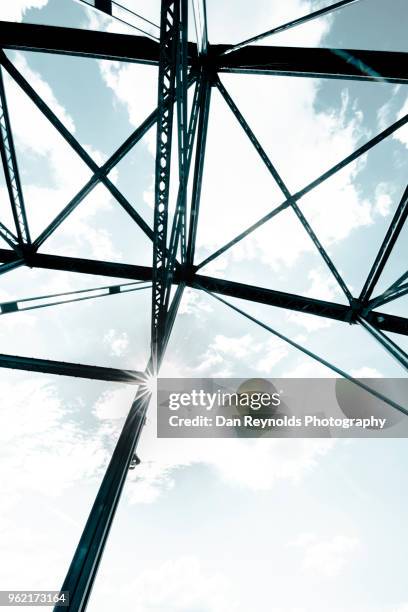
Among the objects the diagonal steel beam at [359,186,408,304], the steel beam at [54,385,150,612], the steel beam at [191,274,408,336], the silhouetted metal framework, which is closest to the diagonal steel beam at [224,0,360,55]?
the silhouetted metal framework

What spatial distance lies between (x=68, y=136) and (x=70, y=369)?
12.4 ft

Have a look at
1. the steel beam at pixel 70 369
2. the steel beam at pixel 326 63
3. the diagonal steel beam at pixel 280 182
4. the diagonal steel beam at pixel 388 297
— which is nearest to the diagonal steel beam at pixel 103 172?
the diagonal steel beam at pixel 280 182

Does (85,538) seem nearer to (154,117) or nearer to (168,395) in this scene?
(168,395)

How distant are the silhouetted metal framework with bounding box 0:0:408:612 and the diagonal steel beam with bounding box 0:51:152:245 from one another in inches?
0.6

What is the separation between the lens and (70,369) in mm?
3859

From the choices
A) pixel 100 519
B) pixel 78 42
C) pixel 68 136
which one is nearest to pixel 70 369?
pixel 100 519

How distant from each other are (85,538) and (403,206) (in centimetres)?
563

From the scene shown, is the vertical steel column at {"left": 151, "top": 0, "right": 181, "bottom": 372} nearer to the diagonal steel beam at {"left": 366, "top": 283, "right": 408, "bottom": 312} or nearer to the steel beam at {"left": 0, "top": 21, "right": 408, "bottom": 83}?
the steel beam at {"left": 0, "top": 21, "right": 408, "bottom": 83}

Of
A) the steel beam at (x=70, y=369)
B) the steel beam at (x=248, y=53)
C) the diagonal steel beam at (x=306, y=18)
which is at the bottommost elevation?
the steel beam at (x=70, y=369)

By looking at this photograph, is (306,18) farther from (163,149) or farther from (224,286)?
(224,286)

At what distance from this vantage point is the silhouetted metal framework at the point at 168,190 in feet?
10.6

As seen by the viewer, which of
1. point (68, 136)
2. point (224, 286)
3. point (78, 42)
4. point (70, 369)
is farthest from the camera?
point (224, 286)

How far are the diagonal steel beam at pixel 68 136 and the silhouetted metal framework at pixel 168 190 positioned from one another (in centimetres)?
2

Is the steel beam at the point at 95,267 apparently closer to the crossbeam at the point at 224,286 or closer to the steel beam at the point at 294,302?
the crossbeam at the point at 224,286
